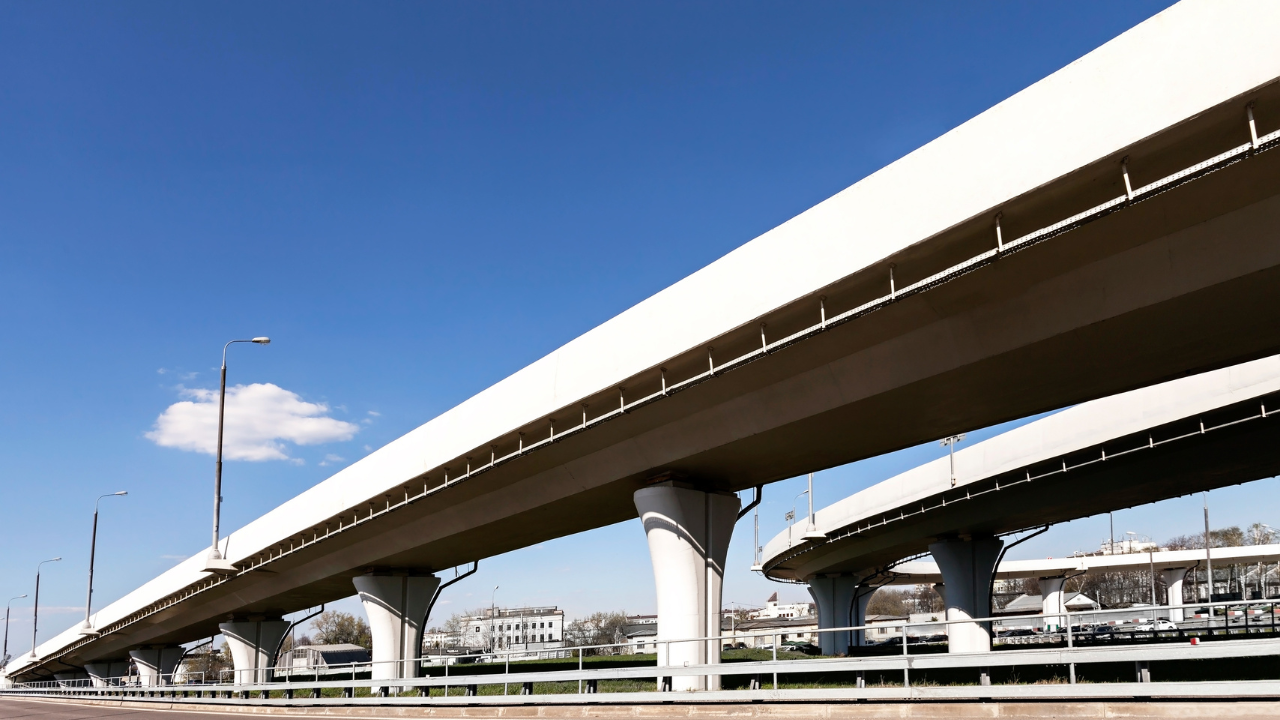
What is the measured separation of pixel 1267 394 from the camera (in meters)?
23.0

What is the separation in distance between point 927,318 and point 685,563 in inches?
353

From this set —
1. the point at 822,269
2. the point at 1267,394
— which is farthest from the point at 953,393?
the point at 1267,394

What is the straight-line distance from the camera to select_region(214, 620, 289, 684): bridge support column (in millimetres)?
49469

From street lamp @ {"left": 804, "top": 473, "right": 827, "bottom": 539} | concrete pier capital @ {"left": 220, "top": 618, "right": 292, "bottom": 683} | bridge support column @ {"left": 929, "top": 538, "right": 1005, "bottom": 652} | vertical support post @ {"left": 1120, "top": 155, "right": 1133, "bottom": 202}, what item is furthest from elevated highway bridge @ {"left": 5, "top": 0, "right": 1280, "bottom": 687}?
concrete pier capital @ {"left": 220, "top": 618, "right": 292, "bottom": 683}

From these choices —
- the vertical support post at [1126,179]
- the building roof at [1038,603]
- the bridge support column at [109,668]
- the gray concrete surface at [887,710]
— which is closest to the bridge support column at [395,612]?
the gray concrete surface at [887,710]

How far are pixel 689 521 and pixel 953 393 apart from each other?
7.35 m

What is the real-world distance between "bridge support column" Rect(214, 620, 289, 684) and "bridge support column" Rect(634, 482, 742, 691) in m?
35.4

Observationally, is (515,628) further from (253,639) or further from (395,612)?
(395,612)

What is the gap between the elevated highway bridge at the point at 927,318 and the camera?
11734 mm

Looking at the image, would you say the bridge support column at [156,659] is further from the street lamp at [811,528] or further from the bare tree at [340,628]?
the bare tree at [340,628]

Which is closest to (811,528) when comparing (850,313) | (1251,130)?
→ (850,313)

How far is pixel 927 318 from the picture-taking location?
15.5 metres

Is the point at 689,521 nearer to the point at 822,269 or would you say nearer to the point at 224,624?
the point at 822,269

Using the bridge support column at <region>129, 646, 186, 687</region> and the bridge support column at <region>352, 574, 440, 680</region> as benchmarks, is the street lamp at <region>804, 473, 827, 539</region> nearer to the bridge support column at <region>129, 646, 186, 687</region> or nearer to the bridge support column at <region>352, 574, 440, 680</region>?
the bridge support column at <region>352, 574, 440, 680</region>
